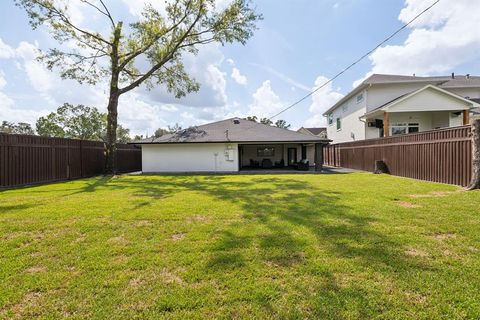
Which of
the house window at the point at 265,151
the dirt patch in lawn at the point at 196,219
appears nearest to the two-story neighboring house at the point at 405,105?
the house window at the point at 265,151

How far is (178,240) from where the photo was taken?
3.94m

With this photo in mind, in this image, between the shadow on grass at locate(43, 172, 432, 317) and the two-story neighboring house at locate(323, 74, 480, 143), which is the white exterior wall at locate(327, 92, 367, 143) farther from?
the shadow on grass at locate(43, 172, 432, 317)

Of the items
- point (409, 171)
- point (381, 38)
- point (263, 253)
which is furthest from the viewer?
point (409, 171)

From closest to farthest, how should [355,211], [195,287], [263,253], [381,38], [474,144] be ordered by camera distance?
[195,287]
[263,253]
[355,211]
[474,144]
[381,38]

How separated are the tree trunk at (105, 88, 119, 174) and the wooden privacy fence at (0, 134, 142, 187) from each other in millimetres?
836

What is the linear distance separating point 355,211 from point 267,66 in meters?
14.9

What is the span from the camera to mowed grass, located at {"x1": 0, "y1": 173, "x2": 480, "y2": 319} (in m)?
2.28

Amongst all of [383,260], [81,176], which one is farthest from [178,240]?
[81,176]

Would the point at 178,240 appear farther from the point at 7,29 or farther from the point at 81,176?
the point at 7,29

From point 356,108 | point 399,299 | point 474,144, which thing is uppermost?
point 356,108

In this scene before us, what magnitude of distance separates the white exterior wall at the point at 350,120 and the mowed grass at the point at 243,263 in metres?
16.3

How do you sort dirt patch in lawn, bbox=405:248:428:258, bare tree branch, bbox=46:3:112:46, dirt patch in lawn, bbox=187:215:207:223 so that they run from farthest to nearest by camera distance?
1. bare tree branch, bbox=46:3:112:46
2. dirt patch in lawn, bbox=187:215:207:223
3. dirt patch in lawn, bbox=405:248:428:258

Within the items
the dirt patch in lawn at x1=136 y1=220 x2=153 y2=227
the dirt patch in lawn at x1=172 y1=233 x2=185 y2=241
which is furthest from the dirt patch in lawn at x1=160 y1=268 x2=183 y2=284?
the dirt patch in lawn at x1=136 y1=220 x2=153 y2=227

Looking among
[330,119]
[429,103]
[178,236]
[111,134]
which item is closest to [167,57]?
[111,134]
